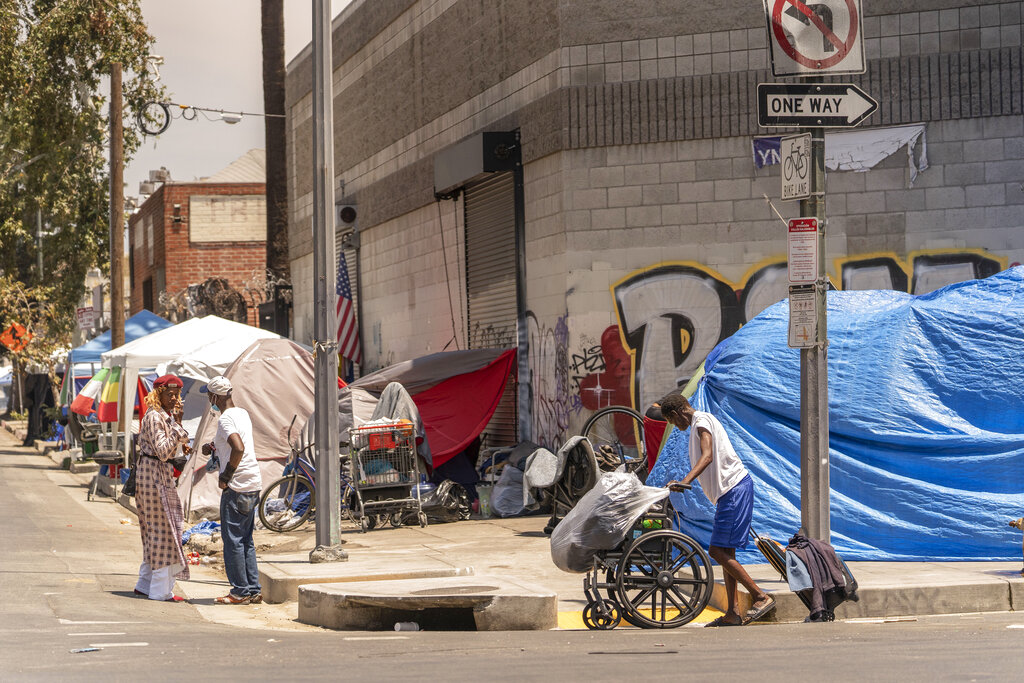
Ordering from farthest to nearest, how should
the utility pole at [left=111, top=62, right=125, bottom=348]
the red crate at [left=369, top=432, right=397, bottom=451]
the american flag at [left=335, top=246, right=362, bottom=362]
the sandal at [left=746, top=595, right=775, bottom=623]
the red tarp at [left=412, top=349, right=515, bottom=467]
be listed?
A: the utility pole at [left=111, top=62, right=125, bottom=348]
the american flag at [left=335, top=246, right=362, bottom=362]
the red tarp at [left=412, top=349, right=515, bottom=467]
the red crate at [left=369, top=432, right=397, bottom=451]
the sandal at [left=746, top=595, right=775, bottom=623]

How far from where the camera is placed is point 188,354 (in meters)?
20.4

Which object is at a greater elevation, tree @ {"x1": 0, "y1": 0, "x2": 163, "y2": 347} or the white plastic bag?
tree @ {"x1": 0, "y1": 0, "x2": 163, "y2": 347}

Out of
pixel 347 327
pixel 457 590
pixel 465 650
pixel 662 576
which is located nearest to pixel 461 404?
pixel 457 590

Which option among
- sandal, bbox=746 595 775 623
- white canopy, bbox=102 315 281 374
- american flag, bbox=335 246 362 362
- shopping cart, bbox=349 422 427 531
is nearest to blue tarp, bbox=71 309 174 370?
american flag, bbox=335 246 362 362

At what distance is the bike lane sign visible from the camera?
9734 millimetres

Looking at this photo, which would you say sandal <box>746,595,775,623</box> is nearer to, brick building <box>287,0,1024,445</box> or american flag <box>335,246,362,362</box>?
brick building <box>287,0,1024,445</box>

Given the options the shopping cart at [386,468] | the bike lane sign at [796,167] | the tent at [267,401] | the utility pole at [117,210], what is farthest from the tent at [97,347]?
the bike lane sign at [796,167]

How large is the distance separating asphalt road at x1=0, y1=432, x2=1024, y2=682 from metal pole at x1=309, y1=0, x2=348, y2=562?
148 cm

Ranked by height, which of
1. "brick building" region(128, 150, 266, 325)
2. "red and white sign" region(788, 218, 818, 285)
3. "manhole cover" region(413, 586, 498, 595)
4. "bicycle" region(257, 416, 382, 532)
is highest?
"brick building" region(128, 150, 266, 325)

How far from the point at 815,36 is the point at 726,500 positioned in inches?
142

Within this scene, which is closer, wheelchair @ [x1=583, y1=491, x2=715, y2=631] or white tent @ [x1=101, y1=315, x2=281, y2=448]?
wheelchair @ [x1=583, y1=491, x2=715, y2=631]

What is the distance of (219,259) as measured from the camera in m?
45.9

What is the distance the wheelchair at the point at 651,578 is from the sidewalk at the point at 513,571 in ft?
2.05

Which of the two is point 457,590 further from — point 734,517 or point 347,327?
point 347,327
